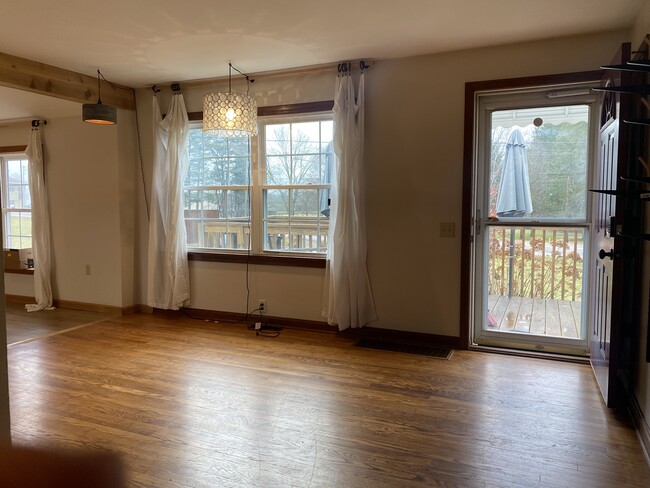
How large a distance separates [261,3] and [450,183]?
1.97 metres

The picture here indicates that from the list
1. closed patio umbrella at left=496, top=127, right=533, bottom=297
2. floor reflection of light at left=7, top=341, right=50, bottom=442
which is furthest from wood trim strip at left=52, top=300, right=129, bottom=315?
closed patio umbrella at left=496, top=127, right=533, bottom=297

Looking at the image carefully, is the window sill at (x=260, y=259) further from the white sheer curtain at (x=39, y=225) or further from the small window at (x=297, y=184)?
the white sheer curtain at (x=39, y=225)

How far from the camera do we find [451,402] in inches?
111

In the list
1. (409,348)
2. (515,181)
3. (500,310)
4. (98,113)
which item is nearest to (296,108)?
(98,113)

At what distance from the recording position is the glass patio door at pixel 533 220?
11.8ft

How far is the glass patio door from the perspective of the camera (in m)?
3.60

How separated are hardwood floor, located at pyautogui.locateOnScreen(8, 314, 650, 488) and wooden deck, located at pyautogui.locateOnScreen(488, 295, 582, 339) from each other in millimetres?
393

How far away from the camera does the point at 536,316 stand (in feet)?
13.1

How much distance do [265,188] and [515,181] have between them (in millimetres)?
2265

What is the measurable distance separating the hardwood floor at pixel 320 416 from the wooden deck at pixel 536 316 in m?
0.39

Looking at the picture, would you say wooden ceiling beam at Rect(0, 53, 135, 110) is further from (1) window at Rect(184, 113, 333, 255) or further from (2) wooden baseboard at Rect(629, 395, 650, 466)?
(2) wooden baseboard at Rect(629, 395, 650, 466)

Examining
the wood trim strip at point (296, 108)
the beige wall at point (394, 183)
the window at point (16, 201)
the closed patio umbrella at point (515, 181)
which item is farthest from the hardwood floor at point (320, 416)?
the window at point (16, 201)

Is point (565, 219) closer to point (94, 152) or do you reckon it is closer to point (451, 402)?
point (451, 402)

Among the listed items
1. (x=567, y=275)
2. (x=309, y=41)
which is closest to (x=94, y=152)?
(x=309, y=41)
